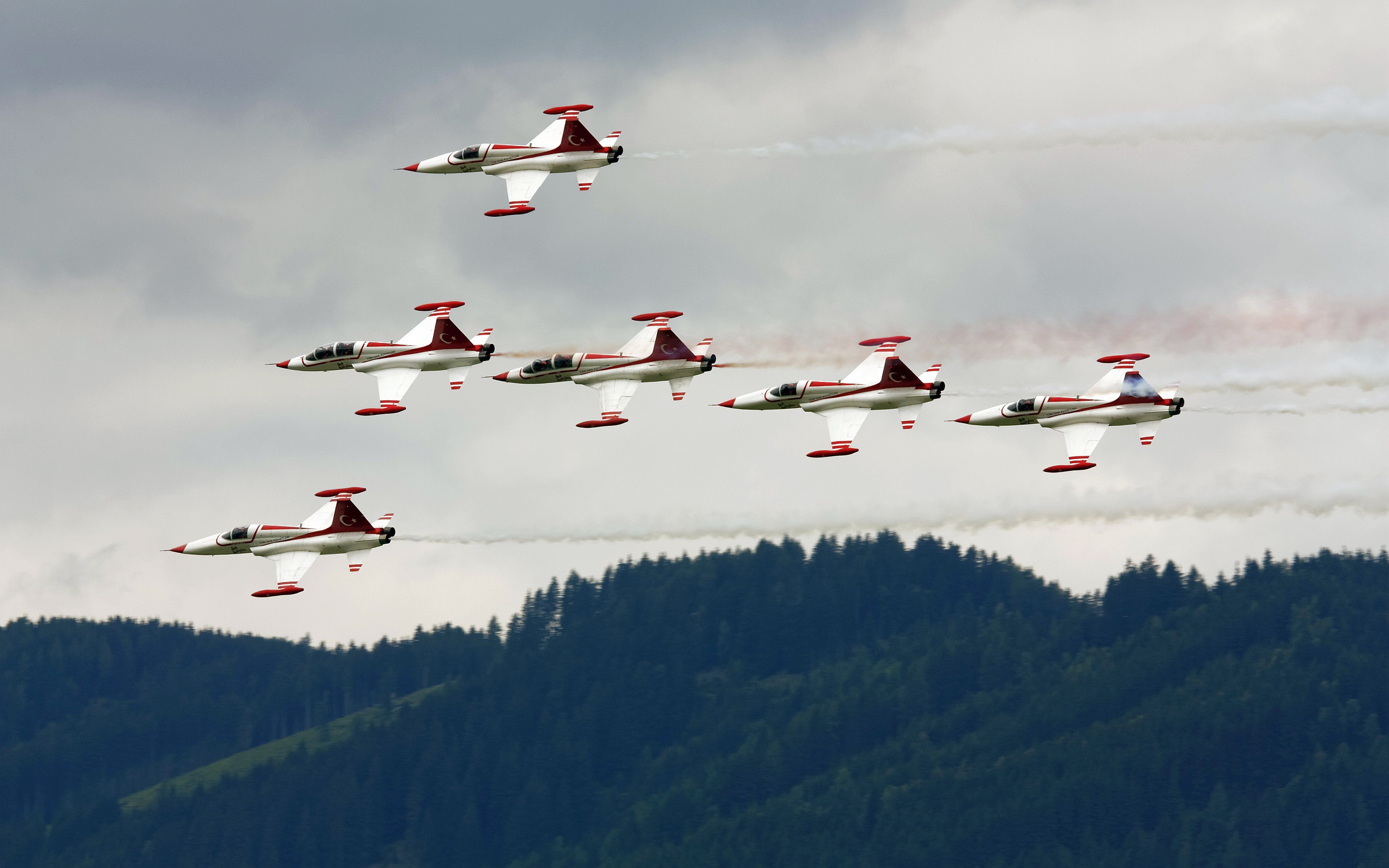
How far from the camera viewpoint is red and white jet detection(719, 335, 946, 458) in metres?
98.7

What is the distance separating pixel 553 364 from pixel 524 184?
9.98 m

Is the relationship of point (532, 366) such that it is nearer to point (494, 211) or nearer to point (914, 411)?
point (494, 211)

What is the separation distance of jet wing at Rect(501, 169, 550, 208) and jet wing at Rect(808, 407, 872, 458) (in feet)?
65.7

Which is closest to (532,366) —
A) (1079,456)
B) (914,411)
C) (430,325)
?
(430,325)

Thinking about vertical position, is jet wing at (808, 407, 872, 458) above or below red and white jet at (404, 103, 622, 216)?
below

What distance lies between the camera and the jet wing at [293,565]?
99562mm

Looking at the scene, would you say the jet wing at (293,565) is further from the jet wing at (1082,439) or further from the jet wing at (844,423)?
the jet wing at (1082,439)

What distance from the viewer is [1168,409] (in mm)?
95500

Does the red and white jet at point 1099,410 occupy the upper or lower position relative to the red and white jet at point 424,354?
lower

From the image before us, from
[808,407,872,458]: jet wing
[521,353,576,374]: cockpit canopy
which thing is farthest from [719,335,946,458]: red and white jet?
[521,353,576,374]: cockpit canopy

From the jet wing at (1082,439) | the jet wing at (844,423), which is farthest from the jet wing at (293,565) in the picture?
the jet wing at (1082,439)

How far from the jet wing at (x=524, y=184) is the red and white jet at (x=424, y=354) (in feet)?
21.0

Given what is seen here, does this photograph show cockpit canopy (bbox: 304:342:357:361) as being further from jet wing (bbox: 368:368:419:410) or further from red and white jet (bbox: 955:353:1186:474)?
red and white jet (bbox: 955:353:1186:474)

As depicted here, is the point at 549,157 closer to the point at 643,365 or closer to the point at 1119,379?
the point at 643,365
